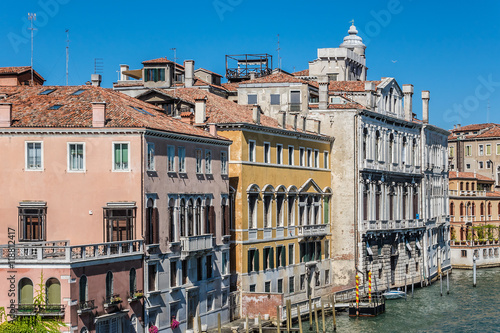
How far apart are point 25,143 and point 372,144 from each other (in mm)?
25048

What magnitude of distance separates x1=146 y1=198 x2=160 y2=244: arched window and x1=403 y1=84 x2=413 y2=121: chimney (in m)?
30.3

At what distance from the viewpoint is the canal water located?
44.0 meters

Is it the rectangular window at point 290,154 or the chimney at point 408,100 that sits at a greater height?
the chimney at point 408,100

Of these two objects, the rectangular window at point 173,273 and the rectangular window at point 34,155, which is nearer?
the rectangular window at point 34,155

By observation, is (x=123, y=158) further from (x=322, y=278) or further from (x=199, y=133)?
(x=322, y=278)

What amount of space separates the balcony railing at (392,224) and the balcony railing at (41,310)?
25.9 m

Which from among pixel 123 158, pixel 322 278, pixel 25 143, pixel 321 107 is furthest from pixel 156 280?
pixel 321 107

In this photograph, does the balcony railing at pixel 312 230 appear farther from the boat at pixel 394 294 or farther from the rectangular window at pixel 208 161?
the rectangular window at pixel 208 161

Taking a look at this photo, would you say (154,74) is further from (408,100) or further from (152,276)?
(152,276)

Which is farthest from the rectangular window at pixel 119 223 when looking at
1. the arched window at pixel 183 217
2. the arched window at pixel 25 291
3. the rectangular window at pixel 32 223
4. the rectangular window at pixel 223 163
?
the rectangular window at pixel 223 163

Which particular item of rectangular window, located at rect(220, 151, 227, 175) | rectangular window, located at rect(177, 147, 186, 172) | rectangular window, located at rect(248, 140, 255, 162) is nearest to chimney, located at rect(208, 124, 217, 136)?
rectangular window, located at rect(220, 151, 227, 175)

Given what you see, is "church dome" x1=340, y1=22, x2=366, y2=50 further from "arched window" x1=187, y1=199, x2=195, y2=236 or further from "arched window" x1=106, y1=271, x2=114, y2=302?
"arched window" x1=106, y1=271, x2=114, y2=302

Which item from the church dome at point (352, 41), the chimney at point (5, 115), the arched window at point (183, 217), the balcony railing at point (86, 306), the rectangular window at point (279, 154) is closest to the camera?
the balcony railing at point (86, 306)

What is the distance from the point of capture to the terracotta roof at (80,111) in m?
34.1
